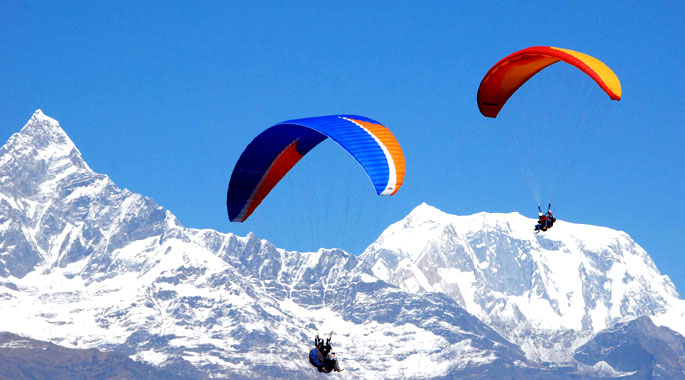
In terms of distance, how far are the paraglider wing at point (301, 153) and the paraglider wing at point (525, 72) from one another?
714 cm

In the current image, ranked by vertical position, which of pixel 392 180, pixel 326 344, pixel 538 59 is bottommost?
pixel 326 344

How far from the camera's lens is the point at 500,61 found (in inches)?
2489

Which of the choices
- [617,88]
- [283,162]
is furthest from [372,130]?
[617,88]

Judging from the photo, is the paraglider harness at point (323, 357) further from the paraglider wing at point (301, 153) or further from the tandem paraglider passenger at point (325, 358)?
the paraglider wing at point (301, 153)

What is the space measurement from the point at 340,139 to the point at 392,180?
135 inches

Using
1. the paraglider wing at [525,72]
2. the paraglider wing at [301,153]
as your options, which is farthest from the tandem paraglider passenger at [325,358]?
the paraglider wing at [525,72]

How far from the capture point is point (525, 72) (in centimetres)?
6469

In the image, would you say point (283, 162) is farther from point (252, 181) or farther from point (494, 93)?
point (494, 93)

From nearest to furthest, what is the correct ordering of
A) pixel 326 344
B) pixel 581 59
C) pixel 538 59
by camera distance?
1. pixel 326 344
2. pixel 581 59
3. pixel 538 59

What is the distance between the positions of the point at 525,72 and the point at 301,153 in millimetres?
12857

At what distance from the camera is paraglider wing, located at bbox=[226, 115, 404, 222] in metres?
56.8

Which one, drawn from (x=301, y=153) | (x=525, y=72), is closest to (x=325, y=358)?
(x=301, y=153)

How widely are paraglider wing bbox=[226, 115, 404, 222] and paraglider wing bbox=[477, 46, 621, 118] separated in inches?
281

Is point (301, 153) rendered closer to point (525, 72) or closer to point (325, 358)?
point (525, 72)
